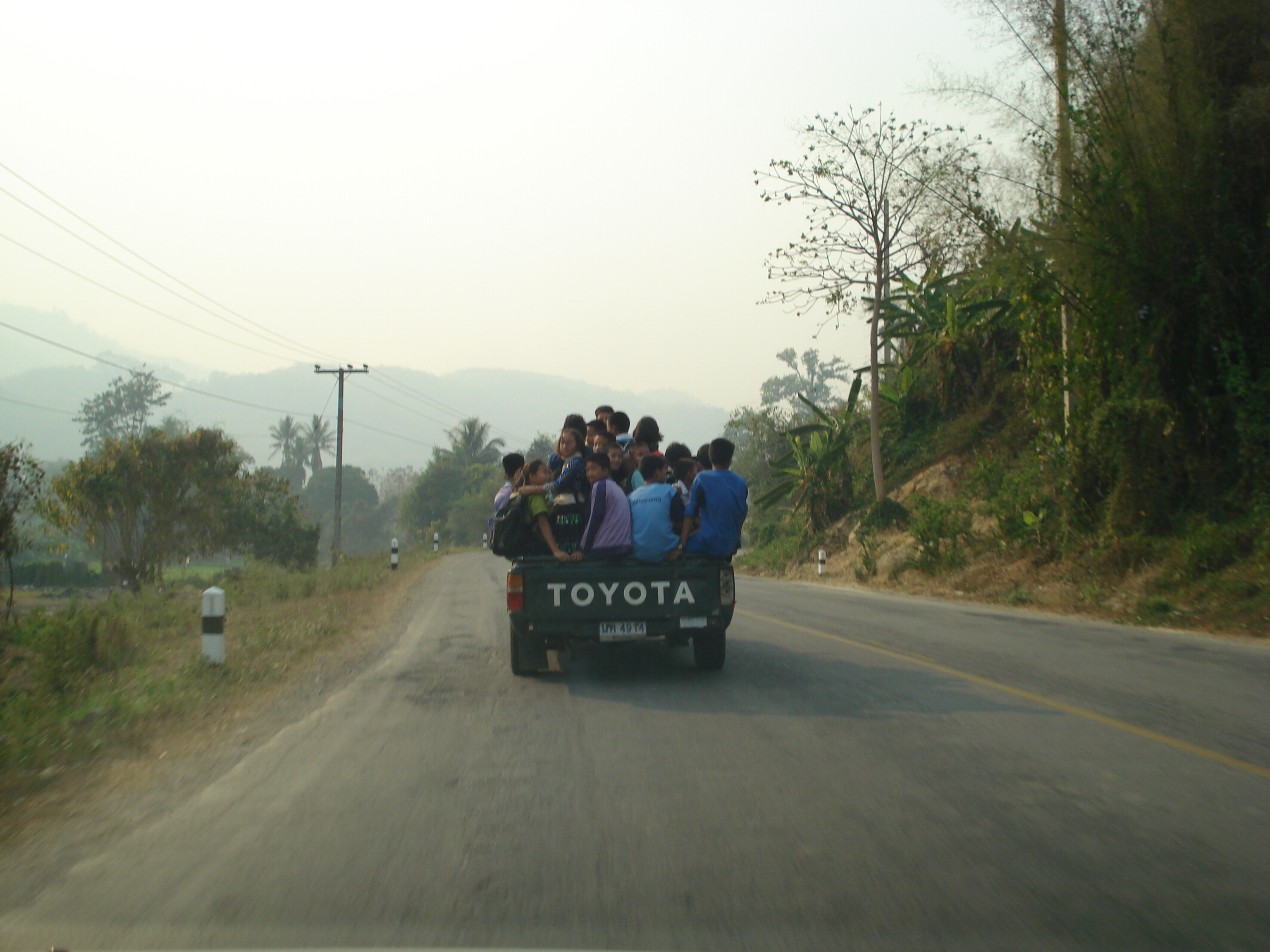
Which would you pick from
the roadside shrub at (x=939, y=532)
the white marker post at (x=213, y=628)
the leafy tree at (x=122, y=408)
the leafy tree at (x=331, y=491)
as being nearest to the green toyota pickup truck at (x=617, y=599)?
the white marker post at (x=213, y=628)

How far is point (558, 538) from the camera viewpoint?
9.55 meters

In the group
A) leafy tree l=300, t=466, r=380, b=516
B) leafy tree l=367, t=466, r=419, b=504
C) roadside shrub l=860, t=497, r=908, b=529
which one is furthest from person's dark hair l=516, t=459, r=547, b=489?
leafy tree l=367, t=466, r=419, b=504

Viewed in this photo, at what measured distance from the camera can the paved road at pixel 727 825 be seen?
3650 mm

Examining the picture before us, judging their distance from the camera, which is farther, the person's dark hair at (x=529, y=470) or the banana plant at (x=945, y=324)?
the banana plant at (x=945, y=324)

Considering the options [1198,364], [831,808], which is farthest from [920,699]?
[1198,364]

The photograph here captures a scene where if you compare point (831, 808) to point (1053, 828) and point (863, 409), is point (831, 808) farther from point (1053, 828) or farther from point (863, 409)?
point (863, 409)

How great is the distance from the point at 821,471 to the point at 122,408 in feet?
397

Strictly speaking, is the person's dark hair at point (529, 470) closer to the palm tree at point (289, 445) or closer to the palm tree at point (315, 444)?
the palm tree at point (315, 444)

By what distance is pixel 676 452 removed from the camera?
11.3 m

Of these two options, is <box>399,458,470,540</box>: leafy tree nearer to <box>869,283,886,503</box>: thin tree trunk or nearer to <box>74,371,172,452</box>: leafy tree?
<box>74,371,172,452</box>: leafy tree

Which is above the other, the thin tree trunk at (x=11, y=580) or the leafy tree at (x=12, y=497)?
Answer: the leafy tree at (x=12, y=497)

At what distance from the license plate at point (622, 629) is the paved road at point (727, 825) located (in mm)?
416

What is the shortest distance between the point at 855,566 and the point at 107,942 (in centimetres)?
2261

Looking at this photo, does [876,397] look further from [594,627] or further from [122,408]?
[122,408]
